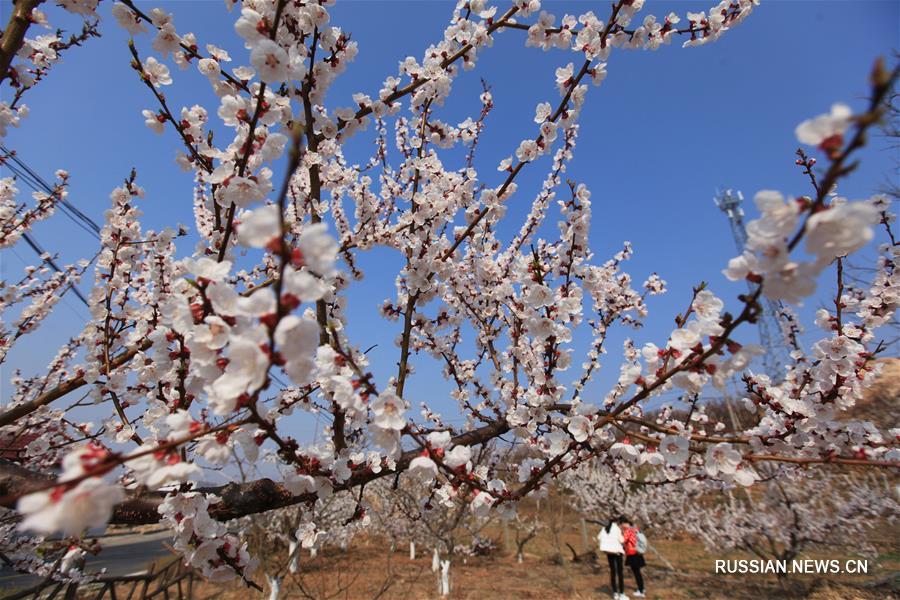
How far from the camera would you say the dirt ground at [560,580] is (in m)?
8.21

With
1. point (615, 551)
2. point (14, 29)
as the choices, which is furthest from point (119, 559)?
point (14, 29)

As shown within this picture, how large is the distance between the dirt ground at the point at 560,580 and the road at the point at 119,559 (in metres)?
4.10

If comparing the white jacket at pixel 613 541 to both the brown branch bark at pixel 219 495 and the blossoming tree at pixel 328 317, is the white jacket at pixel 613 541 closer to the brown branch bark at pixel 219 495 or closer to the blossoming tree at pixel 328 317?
the blossoming tree at pixel 328 317

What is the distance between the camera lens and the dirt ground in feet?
26.9

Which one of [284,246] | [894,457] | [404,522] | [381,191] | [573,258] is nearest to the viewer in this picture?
[284,246]

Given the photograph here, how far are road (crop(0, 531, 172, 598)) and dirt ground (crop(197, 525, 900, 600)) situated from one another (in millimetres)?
4098

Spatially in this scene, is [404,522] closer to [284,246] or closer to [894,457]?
[894,457]

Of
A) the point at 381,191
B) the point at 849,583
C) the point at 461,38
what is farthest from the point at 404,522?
the point at 461,38

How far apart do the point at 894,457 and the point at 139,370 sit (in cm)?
503

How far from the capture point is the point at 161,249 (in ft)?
9.21

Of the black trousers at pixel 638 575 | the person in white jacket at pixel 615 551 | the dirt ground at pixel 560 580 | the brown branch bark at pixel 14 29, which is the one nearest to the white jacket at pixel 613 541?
the person in white jacket at pixel 615 551

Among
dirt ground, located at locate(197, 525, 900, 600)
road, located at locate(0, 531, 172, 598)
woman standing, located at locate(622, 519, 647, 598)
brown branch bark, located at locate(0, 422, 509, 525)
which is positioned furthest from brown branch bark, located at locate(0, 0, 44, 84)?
woman standing, located at locate(622, 519, 647, 598)

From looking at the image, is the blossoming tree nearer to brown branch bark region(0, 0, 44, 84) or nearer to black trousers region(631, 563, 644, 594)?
brown branch bark region(0, 0, 44, 84)

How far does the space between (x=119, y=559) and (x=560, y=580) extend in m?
16.0
